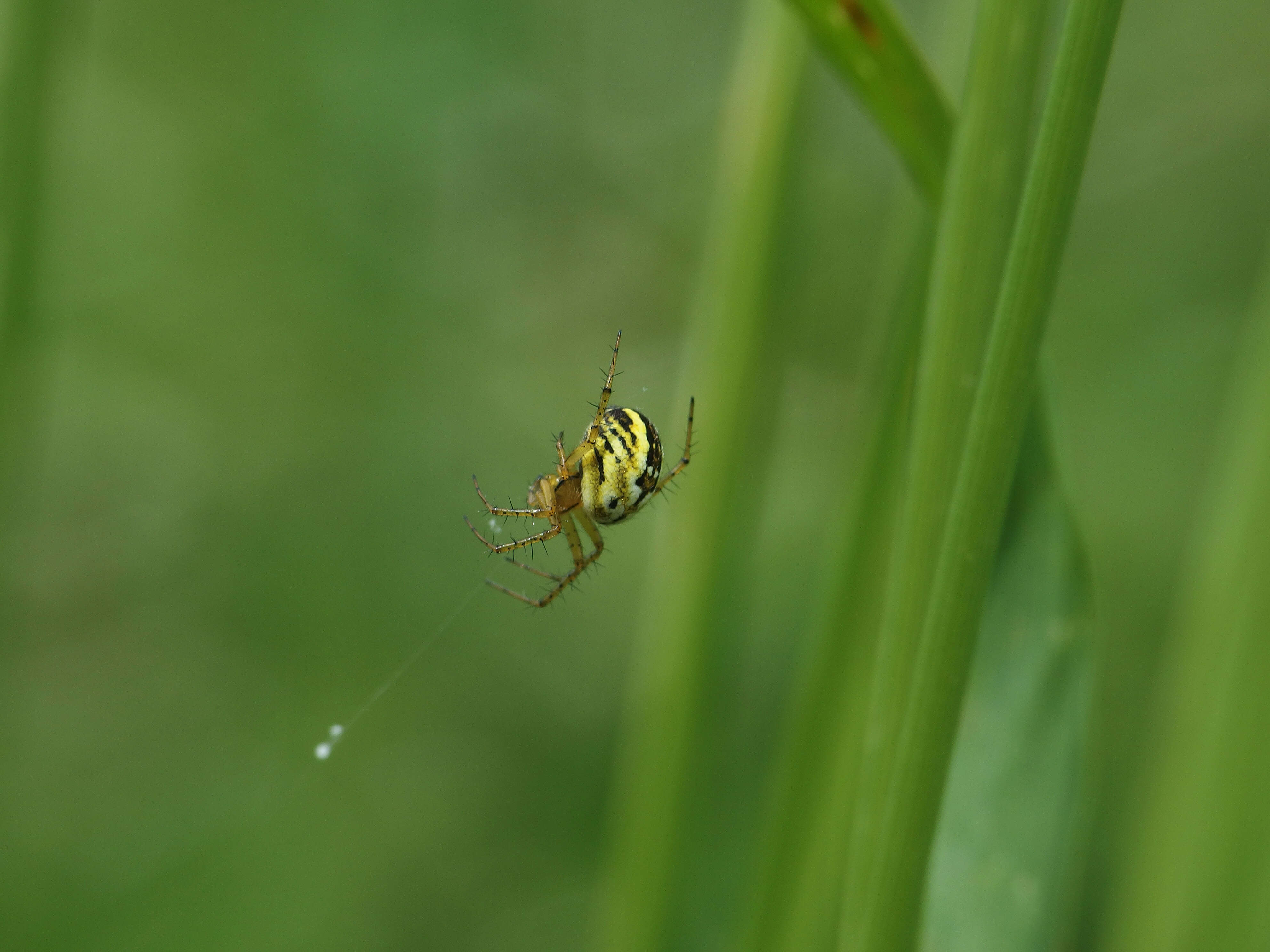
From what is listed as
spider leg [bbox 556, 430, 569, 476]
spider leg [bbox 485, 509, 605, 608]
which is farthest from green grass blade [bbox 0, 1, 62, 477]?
spider leg [bbox 485, 509, 605, 608]

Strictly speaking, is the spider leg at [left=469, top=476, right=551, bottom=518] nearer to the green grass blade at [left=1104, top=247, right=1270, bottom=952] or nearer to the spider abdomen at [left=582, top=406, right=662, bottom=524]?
the spider abdomen at [left=582, top=406, right=662, bottom=524]

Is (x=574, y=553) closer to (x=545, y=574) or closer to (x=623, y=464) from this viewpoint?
(x=545, y=574)

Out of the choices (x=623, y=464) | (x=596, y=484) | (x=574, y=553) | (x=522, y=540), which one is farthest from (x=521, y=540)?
(x=623, y=464)

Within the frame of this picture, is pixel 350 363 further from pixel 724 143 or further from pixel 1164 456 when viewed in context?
pixel 1164 456

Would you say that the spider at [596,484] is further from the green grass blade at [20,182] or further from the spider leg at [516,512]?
the green grass blade at [20,182]

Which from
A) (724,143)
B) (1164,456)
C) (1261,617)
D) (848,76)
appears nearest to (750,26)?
(724,143)

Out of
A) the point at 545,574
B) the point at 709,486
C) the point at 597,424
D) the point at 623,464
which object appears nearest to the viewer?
the point at 709,486

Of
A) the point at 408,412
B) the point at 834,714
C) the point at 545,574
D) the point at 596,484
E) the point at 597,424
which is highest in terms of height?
the point at 408,412
